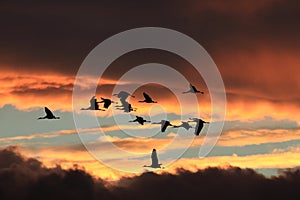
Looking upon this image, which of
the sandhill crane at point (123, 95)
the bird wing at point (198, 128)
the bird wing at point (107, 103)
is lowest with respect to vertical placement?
the bird wing at point (198, 128)

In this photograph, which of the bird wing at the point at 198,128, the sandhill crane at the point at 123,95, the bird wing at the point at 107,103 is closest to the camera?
the bird wing at the point at 107,103

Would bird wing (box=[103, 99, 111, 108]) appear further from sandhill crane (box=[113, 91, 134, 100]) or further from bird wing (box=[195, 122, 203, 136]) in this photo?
bird wing (box=[195, 122, 203, 136])

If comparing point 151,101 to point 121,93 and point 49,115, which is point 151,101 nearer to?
point 121,93

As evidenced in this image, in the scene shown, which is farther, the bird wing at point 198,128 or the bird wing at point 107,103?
the bird wing at point 198,128

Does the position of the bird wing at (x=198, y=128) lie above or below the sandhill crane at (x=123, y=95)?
below

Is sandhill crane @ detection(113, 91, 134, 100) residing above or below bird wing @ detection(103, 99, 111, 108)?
above

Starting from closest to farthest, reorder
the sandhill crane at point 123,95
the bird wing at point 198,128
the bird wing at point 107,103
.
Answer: the bird wing at point 107,103
the bird wing at point 198,128
the sandhill crane at point 123,95

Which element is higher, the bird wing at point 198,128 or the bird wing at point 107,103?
the bird wing at point 107,103

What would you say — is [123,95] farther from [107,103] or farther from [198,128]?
[198,128]

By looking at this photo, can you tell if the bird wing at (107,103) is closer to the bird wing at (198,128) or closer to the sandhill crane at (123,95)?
the sandhill crane at (123,95)

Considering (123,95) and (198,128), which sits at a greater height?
(123,95)

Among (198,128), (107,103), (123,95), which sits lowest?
(198,128)

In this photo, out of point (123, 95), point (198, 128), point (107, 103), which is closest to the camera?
point (107, 103)

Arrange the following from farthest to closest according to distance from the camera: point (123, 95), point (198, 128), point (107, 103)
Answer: point (123, 95)
point (198, 128)
point (107, 103)
